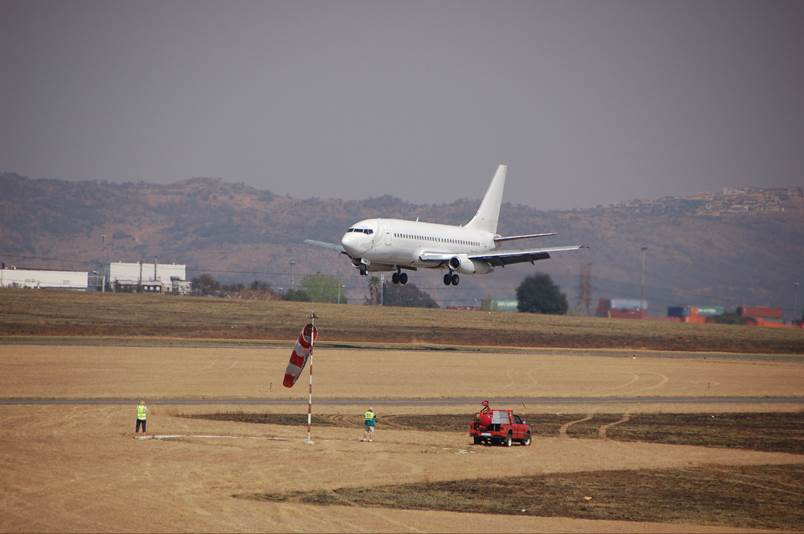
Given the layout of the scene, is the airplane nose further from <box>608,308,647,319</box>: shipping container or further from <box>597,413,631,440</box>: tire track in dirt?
<box>608,308,647,319</box>: shipping container

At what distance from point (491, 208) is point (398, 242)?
19.1 meters

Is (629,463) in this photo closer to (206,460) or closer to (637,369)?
(206,460)

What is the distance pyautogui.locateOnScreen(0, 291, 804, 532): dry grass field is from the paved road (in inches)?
15.2

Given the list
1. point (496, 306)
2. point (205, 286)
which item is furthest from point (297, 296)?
point (496, 306)

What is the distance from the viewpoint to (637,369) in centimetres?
8531

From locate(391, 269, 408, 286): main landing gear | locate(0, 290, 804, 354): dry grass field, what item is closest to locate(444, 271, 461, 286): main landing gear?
locate(391, 269, 408, 286): main landing gear

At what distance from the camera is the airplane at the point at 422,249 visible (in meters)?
76.2

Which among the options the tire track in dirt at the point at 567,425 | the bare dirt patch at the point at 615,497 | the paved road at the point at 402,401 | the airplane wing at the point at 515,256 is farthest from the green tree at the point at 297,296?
the bare dirt patch at the point at 615,497

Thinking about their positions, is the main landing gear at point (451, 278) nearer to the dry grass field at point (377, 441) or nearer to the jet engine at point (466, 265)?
the jet engine at point (466, 265)

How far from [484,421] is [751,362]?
182ft

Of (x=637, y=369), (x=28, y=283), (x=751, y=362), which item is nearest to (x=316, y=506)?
(x=637, y=369)

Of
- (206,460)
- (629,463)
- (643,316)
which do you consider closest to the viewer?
(206,460)

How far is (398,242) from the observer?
7800cm

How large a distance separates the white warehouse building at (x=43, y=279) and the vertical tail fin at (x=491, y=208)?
239 feet
